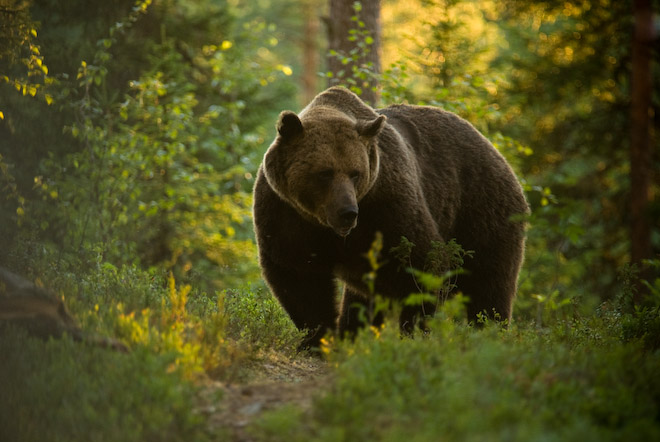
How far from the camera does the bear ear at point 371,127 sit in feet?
18.2

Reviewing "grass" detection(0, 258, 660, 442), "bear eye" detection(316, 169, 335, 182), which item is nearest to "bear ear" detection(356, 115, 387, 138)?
"bear eye" detection(316, 169, 335, 182)

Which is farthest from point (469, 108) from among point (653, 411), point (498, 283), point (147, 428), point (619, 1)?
point (147, 428)

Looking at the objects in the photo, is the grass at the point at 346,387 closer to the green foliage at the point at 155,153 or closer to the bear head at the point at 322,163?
the bear head at the point at 322,163

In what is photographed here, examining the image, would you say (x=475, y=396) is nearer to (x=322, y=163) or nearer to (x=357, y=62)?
(x=322, y=163)

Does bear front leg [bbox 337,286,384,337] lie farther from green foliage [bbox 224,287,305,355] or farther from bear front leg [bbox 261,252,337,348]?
green foliage [bbox 224,287,305,355]

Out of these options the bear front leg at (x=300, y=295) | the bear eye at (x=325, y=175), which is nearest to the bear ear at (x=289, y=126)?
the bear eye at (x=325, y=175)

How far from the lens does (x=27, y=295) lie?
14.0 feet

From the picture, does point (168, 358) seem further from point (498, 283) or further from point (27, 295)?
point (498, 283)

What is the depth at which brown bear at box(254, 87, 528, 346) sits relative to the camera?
544cm

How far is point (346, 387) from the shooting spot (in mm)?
3377

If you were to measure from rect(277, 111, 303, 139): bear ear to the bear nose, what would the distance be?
922 mm

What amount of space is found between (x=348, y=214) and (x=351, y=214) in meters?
0.02

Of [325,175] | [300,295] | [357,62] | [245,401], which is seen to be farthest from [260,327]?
[357,62]

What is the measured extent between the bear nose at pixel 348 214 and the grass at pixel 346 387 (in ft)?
3.19
